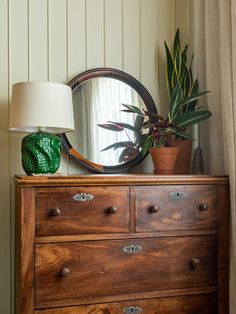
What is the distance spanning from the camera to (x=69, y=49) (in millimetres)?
2172

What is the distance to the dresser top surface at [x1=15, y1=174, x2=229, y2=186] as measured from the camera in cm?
159

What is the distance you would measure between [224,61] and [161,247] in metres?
0.94

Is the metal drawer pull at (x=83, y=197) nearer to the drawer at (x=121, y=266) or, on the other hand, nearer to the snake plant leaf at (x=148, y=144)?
the drawer at (x=121, y=266)

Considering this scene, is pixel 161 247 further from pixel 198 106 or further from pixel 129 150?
pixel 198 106

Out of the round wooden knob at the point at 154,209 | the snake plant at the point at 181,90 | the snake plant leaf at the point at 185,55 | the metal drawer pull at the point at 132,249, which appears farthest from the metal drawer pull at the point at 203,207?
the snake plant leaf at the point at 185,55

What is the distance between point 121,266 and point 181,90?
981mm

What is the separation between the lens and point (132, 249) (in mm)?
1726

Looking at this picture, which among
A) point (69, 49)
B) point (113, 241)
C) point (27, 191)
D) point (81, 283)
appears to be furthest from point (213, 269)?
point (69, 49)

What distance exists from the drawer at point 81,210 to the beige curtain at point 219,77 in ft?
1.80

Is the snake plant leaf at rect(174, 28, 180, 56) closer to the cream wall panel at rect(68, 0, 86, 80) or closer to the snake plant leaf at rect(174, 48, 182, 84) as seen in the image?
the snake plant leaf at rect(174, 48, 182, 84)

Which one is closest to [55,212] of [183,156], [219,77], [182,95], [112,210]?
[112,210]

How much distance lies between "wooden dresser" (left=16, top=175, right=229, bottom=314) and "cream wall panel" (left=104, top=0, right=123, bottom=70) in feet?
2.69

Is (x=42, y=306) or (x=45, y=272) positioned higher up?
(x=45, y=272)

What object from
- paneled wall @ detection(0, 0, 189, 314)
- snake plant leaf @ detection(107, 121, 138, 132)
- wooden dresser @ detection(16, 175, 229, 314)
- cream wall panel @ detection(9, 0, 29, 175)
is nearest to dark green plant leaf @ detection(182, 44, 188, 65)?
paneled wall @ detection(0, 0, 189, 314)
